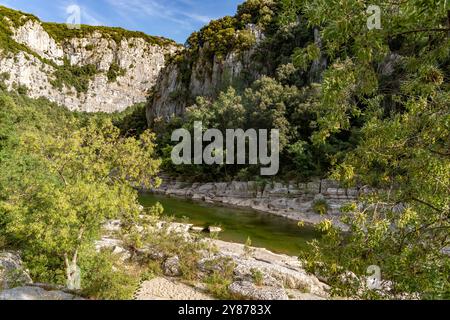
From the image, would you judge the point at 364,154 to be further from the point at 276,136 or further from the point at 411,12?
the point at 276,136

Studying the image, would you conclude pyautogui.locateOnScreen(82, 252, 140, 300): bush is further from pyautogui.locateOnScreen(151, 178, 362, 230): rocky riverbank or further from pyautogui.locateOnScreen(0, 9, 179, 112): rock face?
pyautogui.locateOnScreen(0, 9, 179, 112): rock face

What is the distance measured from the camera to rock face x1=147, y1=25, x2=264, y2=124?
52625mm

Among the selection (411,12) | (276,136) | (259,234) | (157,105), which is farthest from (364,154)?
(157,105)

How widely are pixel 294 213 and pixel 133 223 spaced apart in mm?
16985

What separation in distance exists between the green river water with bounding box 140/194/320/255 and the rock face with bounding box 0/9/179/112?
8614cm

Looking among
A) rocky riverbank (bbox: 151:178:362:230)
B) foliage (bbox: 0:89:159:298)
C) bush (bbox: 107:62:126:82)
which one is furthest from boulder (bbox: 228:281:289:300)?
bush (bbox: 107:62:126:82)

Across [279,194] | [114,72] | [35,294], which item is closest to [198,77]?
[279,194]

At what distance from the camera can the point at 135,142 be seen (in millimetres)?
11586

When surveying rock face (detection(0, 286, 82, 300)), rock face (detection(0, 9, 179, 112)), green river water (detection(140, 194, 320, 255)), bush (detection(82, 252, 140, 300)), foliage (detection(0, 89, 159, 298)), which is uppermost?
rock face (detection(0, 9, 179, 112))

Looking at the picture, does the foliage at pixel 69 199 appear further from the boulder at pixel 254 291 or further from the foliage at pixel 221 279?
the boulder at pixel 254 291

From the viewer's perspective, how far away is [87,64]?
120 meters

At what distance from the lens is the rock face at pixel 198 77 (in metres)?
52.6

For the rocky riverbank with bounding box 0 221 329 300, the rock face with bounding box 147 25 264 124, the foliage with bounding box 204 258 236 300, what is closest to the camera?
the rocky riverbank with bounding box 0 221 329 300

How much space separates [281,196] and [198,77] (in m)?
36.0
